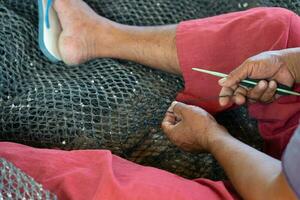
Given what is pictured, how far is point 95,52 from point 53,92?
17 cm

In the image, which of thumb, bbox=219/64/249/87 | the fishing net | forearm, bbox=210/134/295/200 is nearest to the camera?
forearm, bbox=210/134/295/200

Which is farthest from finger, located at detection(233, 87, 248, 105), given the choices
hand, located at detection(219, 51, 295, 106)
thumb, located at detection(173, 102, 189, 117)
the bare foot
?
the bare foot

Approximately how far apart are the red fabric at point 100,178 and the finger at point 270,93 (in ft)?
0.64

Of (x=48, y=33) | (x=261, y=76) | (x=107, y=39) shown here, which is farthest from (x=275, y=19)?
(x=48, y=33)

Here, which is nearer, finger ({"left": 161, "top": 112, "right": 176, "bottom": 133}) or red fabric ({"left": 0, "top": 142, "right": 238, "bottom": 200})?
red fabric ({"left": 0, "top": 142, "right": 238, "bottom": 200})

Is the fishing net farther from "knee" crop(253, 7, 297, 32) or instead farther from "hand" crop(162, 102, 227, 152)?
"knee" crop(253, 7, 297, 32)

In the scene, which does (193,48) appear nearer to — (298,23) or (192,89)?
(192,89)

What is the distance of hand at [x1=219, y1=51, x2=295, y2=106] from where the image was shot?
84cm

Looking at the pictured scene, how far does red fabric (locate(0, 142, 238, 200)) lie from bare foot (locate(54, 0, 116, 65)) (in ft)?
1.14

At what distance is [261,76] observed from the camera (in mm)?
855

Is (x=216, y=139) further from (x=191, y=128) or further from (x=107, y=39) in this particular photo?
(x=107, y=39)

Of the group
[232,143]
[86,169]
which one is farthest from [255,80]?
[86,169]

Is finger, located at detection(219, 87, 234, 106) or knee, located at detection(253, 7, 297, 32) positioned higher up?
knee, located at detection(253, 7, 297, 32)

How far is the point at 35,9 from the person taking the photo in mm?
1136
